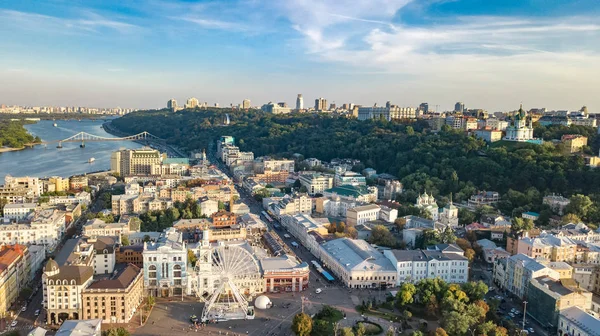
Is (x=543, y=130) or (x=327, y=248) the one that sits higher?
(x=543, y=130)

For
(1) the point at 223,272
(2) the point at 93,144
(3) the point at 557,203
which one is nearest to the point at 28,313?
(1) the point at 223,272

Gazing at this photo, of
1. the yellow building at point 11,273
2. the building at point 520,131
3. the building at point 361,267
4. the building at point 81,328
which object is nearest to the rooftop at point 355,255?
the building at point 361,267

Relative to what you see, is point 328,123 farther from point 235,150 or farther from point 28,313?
point 28,313

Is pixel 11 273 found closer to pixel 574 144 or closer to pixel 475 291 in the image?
pixel 475 291

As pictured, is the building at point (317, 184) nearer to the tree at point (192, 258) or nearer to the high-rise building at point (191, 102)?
the tree at point (192, 258)

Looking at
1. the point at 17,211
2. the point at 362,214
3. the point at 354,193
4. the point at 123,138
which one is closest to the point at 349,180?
the point at 354,193

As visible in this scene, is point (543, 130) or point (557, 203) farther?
point (543, 130)

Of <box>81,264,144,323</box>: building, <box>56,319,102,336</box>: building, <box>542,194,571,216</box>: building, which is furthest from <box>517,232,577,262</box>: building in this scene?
<box>56,319,102,336</box>: building
